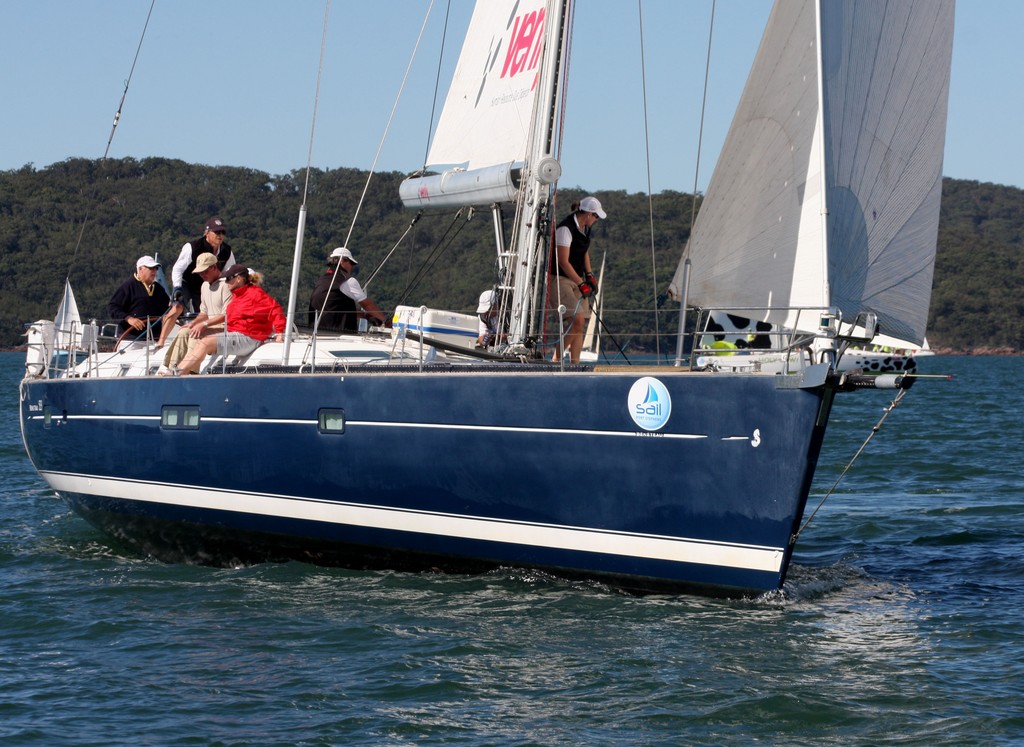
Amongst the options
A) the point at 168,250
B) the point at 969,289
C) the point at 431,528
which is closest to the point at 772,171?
the point at 431,528

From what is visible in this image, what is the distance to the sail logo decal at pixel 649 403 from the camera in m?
9.14

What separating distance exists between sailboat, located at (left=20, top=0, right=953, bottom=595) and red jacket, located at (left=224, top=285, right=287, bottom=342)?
306 millimetres

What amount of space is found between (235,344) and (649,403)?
3965 mm

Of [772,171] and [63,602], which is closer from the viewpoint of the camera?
[772,171]

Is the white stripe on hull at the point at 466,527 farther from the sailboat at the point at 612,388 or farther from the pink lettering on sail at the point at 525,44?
the pink lettering on sail at the point at 525,44

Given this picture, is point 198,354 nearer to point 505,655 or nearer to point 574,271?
point 574,271

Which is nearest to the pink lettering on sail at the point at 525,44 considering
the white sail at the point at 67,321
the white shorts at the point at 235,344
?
the white shorts at the point at 235,344

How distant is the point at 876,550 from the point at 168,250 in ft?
192

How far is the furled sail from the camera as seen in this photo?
36.6 ft

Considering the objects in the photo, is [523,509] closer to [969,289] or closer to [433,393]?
[433,393]

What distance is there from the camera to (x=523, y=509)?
9.69 metres

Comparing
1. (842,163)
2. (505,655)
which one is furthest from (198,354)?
(842,163)

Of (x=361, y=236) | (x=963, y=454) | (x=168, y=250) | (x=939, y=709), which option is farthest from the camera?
(x=168, y=250)

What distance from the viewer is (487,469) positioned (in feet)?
31.8
